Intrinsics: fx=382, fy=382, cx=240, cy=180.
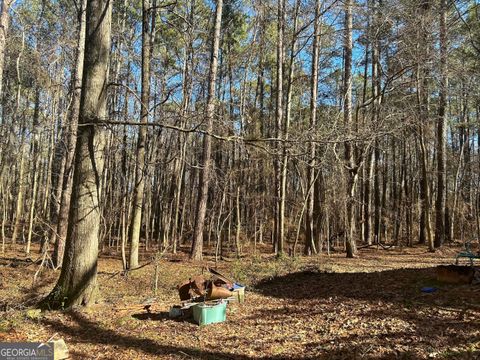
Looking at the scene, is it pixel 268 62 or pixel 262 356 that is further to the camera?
pixel 268 62

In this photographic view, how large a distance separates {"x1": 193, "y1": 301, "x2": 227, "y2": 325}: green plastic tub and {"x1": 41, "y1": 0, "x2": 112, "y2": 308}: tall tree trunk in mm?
1790

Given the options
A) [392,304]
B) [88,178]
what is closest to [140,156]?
[88,178]

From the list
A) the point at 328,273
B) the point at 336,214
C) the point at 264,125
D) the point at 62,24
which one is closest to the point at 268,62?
the point at 264,125

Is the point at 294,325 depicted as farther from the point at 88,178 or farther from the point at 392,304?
the point at 88,178

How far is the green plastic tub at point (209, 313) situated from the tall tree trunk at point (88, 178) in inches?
70.5

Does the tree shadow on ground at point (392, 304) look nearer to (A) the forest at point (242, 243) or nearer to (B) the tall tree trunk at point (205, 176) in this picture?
(A) the forest at point (242, 243)

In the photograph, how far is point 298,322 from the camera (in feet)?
19.5

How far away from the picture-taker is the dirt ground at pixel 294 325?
4613 millimetres

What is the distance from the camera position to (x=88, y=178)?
6180 mm

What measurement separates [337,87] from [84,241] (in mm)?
22127

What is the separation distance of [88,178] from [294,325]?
157 inches

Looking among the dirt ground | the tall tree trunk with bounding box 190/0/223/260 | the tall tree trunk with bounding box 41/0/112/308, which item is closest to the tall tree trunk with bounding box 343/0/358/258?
the tall tree trunk with bounding box 190/0/223/260

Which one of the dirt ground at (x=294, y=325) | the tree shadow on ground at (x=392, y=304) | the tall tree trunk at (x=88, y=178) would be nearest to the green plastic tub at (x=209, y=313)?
the dirt ground at (x=294, y=325)

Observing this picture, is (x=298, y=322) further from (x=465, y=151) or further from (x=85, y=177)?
(x=465, y=151)
